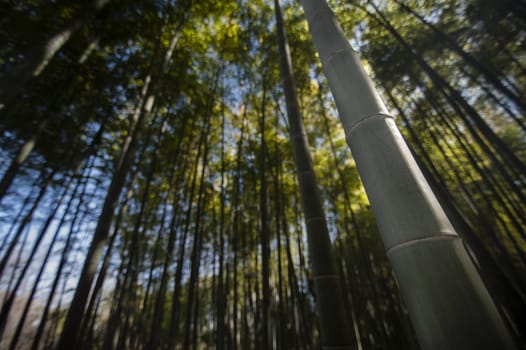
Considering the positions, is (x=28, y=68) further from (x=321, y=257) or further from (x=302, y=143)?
(x=321, y=257)

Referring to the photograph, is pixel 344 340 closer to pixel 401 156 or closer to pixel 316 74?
pixel 401 156

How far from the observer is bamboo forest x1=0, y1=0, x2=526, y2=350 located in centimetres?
60

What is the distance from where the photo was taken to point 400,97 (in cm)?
412

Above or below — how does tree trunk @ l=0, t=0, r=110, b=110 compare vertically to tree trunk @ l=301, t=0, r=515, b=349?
above

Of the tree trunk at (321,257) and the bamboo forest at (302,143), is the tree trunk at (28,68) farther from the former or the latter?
the tree trunk at (321,257)

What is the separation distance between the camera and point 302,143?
1995 millimetres

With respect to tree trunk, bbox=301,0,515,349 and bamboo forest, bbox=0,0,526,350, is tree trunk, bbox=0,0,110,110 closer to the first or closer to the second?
bamboo forest, bbox=0,0,526,350

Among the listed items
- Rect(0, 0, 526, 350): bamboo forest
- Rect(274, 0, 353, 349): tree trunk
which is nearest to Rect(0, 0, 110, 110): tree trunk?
Rect(0, 0, 526, 350): bamboo forest

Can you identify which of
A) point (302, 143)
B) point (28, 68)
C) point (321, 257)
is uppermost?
point (28, 68)

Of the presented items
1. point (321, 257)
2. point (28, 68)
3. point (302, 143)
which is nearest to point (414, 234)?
point (321, 257)

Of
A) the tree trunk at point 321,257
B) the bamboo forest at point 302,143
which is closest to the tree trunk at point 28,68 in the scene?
the bamboo forest at point 302,143

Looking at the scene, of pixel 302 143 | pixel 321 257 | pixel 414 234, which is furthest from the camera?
pixel 302 143

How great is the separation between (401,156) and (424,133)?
4.39 metres

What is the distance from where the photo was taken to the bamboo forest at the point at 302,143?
60cm
